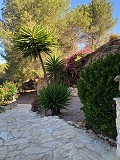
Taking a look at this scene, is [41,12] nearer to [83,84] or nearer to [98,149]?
[83,84]

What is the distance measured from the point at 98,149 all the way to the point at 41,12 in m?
16.6

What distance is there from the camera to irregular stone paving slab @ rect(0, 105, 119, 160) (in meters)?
3.98

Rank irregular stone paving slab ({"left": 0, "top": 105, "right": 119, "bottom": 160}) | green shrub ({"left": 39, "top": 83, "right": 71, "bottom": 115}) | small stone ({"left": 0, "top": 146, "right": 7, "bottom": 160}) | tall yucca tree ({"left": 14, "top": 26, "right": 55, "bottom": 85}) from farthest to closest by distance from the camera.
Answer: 1. tall yucca tree ({"left": 14, "top": 26, "right": 55, "bottom": 85})
2. green shrub ({"left": 39, "top": 83, "right": 71, "bottom": 115})
3. small stone ({"left": 0, "top": 146, "right": 7, "bottom": 160})
4. irregular stone paving slab ({"left": 0, "top": 105, "right": 119, "bottom": 160})

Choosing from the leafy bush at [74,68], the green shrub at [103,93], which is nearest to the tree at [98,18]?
the leafy bush at [74,68]

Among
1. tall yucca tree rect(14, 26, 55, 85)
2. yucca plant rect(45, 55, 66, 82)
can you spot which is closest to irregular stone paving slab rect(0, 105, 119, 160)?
tall yucca tree rect(14, 26, 55, 85)

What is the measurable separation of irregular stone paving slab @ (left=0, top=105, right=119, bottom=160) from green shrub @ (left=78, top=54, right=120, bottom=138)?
41cm

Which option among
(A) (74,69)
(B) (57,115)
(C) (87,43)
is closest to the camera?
(B) (57,115)

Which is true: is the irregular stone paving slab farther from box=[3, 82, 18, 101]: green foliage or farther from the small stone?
box=[3, 82, 18, 101]: green foliage

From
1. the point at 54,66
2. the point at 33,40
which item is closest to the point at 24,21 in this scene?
the point at 54,66

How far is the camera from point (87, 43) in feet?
75.3

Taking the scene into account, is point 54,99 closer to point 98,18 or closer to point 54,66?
point 54,66

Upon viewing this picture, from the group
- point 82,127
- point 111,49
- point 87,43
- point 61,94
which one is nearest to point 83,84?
point 82,127

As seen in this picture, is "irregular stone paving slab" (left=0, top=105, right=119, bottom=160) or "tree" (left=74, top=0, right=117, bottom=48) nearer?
"irregular stone paving slab" (left=0, top=105, right=119, bottom=160)

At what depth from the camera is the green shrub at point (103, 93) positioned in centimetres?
417
